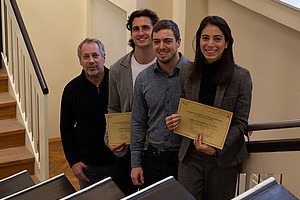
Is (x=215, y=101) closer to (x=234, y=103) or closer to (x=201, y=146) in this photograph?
(x=234, y=103)

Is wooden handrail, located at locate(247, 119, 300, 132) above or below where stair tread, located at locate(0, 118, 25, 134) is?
above

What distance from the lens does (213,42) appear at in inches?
65.7

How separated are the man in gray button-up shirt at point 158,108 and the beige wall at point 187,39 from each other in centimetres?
156

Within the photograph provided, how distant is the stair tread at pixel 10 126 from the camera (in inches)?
146

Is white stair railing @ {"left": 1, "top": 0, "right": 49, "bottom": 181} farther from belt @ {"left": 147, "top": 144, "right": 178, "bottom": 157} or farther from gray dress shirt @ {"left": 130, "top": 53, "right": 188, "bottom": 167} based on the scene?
belt @ {"left": 147, "top": 144, "right": 178, "bottom": 157}

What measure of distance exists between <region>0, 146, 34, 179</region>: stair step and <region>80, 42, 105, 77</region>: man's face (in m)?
1.40

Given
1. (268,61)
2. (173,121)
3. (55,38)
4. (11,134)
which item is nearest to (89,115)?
(173,121)

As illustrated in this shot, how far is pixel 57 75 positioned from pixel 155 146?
175 inches

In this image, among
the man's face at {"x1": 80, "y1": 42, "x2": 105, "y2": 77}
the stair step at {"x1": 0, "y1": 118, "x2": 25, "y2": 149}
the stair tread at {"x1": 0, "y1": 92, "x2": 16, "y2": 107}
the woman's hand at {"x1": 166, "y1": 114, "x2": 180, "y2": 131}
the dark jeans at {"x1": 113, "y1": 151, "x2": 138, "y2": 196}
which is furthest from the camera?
the stair tread at {"x1": 0, "y1": 92, "x2": 16, "y2": 107}

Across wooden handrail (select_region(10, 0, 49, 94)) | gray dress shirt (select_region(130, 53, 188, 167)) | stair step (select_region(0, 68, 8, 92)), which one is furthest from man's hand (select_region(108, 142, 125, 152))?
stair step (select_region(0, 68, 8, 92))

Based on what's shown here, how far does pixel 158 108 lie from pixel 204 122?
30cm

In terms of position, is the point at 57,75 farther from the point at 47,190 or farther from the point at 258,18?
the point at 47,190

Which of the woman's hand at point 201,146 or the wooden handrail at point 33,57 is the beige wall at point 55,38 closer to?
the wooden handrail at point 33,57

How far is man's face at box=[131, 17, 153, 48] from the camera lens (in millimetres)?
2180
